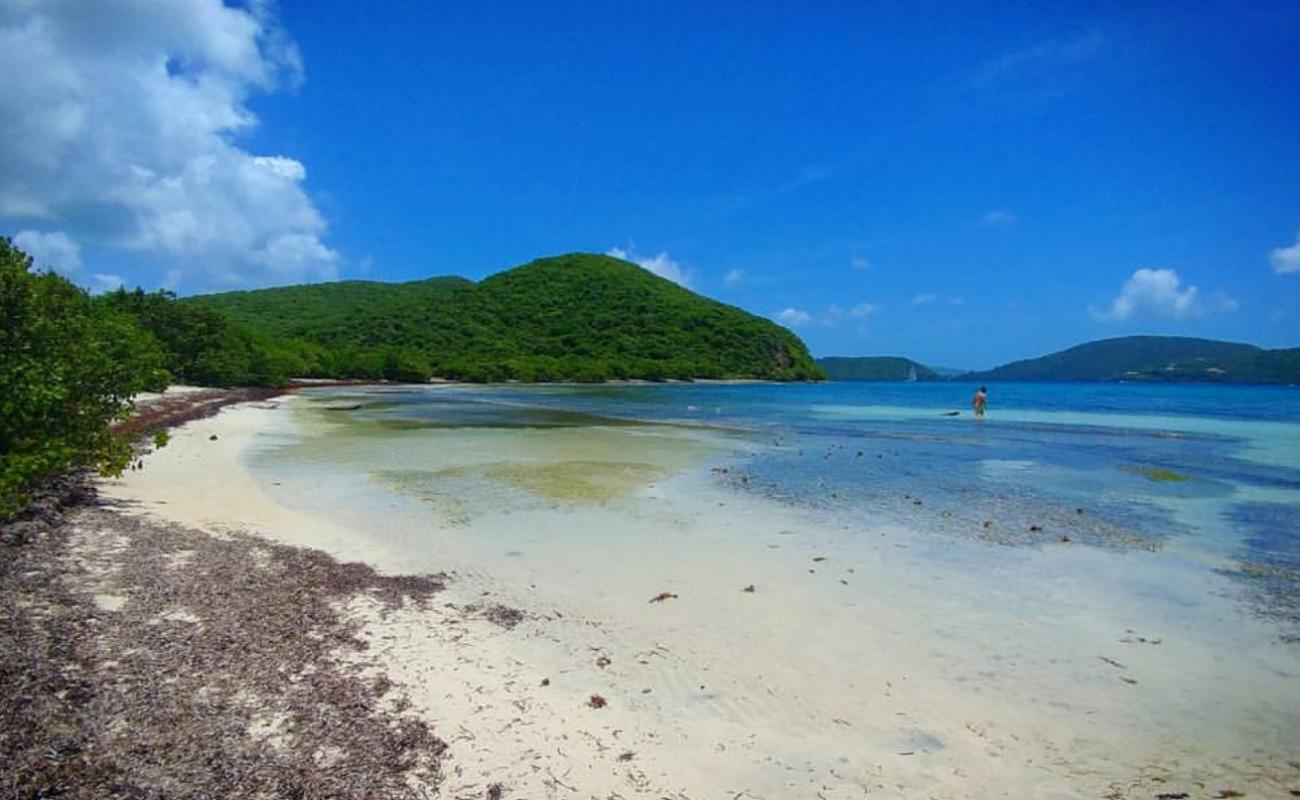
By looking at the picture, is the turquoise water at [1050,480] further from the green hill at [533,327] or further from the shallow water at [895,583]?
the green hill at [533,327]

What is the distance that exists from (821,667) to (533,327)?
135098 millimetres

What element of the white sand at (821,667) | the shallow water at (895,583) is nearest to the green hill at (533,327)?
the shallow water at (895,583)

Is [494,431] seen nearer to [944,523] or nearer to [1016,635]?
[944,523]

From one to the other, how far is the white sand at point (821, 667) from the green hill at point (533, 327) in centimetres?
8690

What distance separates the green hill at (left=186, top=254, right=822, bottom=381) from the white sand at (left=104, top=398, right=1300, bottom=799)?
8690 cm

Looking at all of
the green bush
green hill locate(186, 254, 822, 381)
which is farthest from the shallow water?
green hill locate(186, 254, 822, 381)

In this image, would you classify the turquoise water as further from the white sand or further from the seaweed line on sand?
the seaweed line on sand

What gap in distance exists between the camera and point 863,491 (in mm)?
16531

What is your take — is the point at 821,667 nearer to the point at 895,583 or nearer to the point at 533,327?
the point at 895,583

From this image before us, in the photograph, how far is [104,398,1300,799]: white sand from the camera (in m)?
4.94

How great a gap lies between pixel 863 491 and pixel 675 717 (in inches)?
466

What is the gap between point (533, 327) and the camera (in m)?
139

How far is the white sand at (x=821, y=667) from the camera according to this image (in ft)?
16.2

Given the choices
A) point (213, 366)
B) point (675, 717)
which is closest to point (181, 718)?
point (675, 717)
